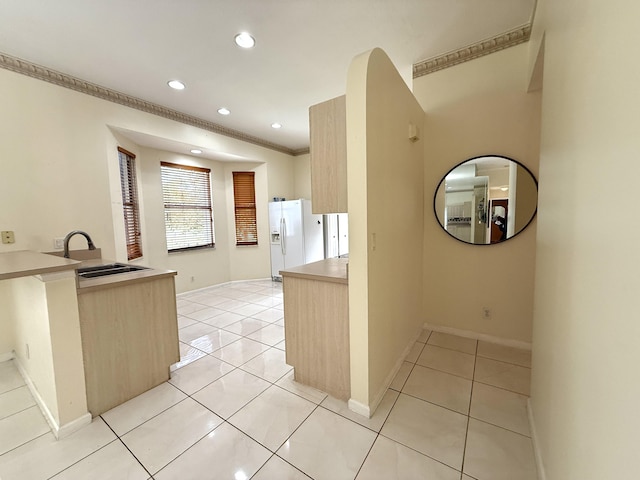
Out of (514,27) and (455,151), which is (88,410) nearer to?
(455,151)

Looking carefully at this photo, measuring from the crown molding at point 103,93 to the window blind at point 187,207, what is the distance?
2.88 ft

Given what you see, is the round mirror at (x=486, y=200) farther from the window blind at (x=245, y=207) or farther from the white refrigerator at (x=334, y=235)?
the window blind at (x=245, y=207)

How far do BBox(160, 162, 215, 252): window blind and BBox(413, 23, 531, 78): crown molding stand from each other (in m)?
3.99

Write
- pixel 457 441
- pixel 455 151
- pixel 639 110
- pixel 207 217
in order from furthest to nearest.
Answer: pixel 207 217
pixel 455 151
pixel 457 441
pixel 639 110

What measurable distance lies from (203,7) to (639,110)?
2.54m

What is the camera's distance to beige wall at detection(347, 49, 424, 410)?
59.6 inches

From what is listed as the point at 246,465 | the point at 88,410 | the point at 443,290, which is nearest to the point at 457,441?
the point at 246,465

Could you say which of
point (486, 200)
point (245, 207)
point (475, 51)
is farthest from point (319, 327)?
point (245, 207)

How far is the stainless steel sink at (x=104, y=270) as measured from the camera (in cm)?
205

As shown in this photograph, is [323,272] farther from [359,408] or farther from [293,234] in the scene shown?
[293,234]

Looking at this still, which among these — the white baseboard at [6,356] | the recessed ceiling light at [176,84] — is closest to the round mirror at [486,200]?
the recessed ceiling light at [176,84]

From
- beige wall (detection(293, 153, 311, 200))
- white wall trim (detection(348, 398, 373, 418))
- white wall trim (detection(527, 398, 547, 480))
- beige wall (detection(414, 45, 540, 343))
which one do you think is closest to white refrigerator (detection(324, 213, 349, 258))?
beige wall (detection(293, 153, 311, 200))

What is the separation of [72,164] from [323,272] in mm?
3080

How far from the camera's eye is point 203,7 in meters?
1.88
